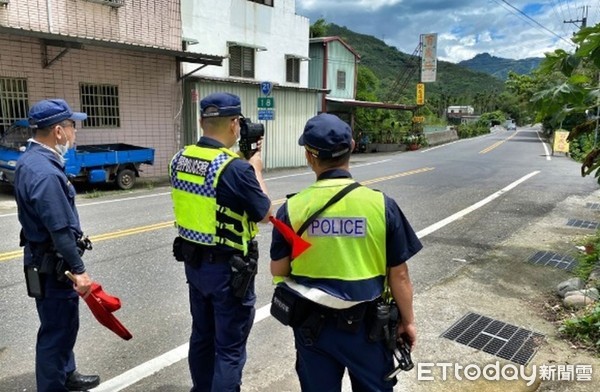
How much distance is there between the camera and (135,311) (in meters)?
4.60

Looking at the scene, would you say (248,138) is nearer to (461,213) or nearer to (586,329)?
(586,329)

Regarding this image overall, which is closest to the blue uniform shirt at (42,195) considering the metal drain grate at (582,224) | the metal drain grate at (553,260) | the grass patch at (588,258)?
the grass patch at (588,258)

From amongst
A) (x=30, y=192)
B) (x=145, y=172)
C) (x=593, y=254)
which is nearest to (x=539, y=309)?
(x=593, y=254)

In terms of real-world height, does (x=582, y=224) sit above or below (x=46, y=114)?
below

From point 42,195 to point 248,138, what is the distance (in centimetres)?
123

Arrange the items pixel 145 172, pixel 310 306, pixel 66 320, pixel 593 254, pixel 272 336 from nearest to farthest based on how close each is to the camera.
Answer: pixel 310 306 → pixel 66 320 → pixel 272 336 → pixel 593 254 → pixel 145 172

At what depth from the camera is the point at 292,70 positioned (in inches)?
856

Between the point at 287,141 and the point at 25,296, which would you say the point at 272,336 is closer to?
the point at 25,296

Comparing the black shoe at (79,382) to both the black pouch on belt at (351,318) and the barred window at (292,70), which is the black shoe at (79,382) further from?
the barred window at (292,70)

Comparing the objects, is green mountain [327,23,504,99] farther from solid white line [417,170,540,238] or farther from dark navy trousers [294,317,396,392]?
dark navy trousers [294,317,396,392]

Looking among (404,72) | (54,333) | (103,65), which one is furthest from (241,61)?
(404,72)

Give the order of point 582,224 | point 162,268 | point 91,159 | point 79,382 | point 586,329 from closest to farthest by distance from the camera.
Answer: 1. point 79,382
2. point 586,329
3. point 162,268
4. point 582,224
5. point 91,159

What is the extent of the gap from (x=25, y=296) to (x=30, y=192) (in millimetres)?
2721

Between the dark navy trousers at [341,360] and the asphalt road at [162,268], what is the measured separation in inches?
48.0
